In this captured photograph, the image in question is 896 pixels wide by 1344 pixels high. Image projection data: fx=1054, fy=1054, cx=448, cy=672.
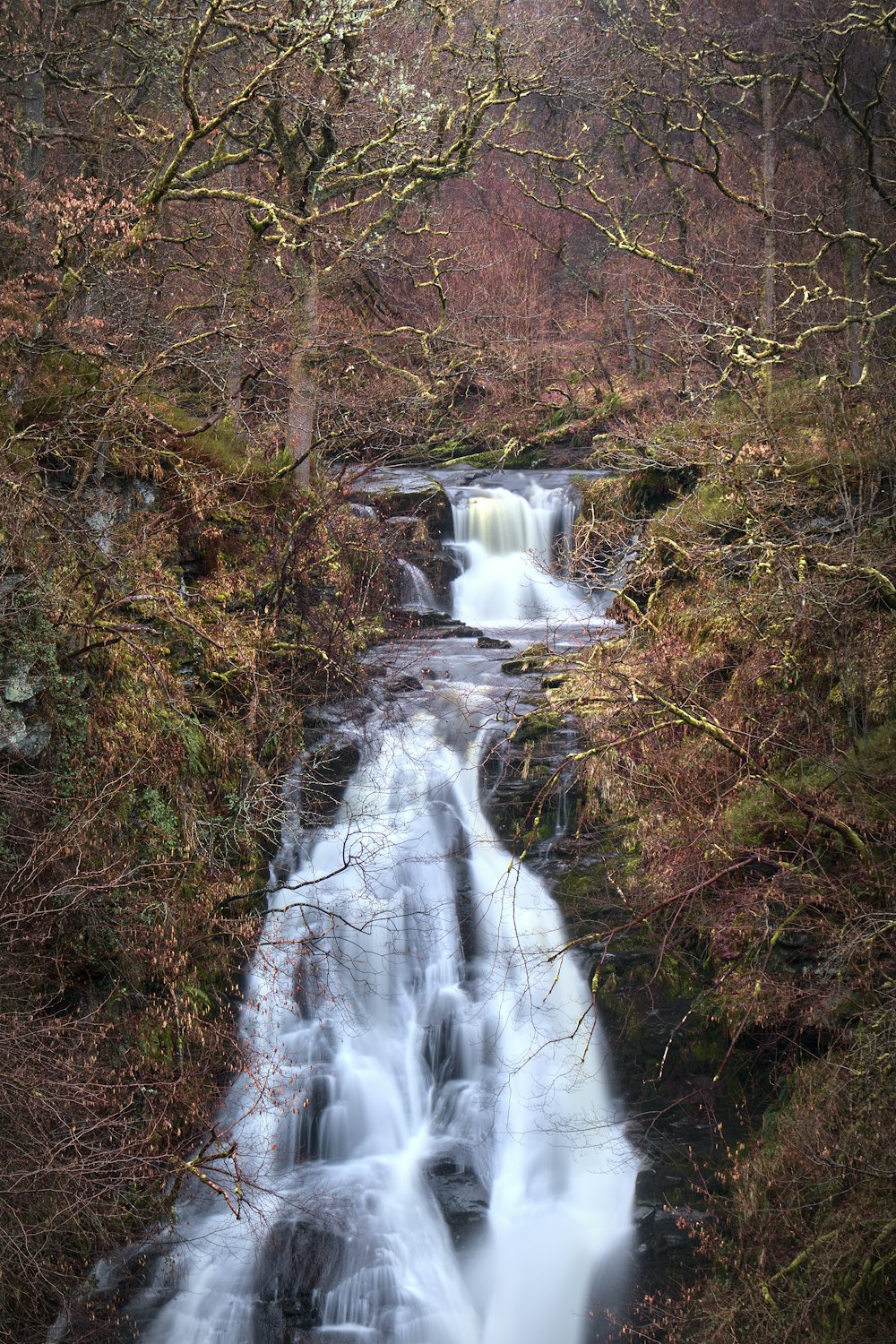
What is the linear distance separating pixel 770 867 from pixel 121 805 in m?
5.12

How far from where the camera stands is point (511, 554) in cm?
1650

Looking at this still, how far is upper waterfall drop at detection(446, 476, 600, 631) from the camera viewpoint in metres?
15.6

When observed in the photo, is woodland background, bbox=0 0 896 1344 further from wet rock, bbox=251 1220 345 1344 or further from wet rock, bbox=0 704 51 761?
wet rock, bbox=251 1220 345 1344

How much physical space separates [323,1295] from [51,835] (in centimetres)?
356

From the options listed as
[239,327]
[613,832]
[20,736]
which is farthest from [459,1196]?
[239,327]

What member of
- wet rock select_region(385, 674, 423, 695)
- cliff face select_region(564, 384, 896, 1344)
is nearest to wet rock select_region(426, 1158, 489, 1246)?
cliff face select_region(564, 384, 896, 1344)

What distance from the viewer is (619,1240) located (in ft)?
24.8

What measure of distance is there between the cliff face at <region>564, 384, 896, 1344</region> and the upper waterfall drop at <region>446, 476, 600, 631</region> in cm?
490

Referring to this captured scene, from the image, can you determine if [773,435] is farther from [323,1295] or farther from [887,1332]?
[323,1295]

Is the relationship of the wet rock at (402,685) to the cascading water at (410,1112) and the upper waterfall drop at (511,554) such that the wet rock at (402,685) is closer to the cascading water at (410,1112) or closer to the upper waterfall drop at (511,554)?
the cascading water at (410,1112)

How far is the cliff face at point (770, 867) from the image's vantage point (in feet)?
20.4

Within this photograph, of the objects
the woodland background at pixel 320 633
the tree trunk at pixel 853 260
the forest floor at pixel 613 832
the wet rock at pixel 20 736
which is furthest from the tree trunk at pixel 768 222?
the wet rock at pixel 20 736

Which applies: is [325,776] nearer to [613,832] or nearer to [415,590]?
[613,832]

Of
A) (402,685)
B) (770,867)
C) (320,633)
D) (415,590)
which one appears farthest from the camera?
(415,590)
